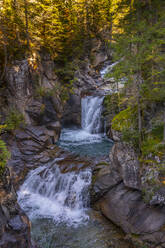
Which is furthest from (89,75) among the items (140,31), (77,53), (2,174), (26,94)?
(2,174)

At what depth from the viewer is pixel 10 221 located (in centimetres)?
589

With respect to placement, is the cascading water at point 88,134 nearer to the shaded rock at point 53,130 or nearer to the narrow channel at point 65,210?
the narrow channel at point 65,210

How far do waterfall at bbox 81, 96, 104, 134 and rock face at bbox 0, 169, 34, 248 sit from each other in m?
15.1

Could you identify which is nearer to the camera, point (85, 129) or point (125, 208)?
point (125, 208)

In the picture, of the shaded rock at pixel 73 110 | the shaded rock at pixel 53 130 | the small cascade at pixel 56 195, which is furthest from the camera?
the shaded rock at pixel 73 110

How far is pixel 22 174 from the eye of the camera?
12781 millimetres

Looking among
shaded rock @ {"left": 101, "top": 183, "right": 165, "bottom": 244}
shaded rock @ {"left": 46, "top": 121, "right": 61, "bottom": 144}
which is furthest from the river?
shaded rock @ {"left": 46, "top": 121, "right": 61, "bottom": 144}

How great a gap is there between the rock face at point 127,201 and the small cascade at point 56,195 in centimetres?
97

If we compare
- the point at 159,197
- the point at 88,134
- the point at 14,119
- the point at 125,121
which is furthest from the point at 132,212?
the point at 88,134

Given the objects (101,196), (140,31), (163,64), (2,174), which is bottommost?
(101,196)

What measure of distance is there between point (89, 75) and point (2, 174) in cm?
2263

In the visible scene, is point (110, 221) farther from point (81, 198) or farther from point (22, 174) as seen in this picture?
point (22, 174)

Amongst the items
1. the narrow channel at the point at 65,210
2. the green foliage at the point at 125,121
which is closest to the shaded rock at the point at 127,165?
the green foliage at the point at 125,121

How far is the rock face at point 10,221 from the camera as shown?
5453mm
